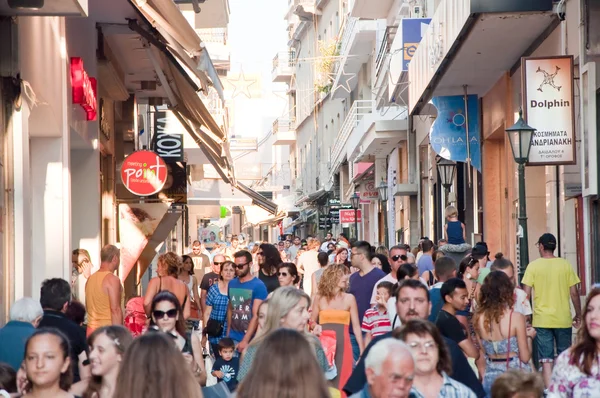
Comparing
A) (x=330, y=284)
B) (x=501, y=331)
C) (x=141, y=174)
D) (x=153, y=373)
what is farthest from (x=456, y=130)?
(x=153, y=373)

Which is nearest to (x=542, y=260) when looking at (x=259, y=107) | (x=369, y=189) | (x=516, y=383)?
(x=516, y=383)

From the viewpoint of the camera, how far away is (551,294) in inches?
523

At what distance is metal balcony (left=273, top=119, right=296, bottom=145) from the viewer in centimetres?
7419

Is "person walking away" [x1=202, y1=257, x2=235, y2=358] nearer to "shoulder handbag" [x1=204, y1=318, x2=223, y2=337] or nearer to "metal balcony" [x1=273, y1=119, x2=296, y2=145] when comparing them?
"shoulder handbag" [x1=204, y1=318, x2=223, y2=337]

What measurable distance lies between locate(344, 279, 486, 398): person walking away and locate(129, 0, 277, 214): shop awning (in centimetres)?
546

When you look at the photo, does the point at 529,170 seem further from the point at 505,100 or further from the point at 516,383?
the point at 516,383

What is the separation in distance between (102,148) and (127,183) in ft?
2.34

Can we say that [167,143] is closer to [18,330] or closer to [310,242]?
[310,242]

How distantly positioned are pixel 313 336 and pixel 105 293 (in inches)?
203

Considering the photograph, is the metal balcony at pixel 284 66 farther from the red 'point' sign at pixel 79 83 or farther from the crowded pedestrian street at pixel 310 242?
the red 'point' sign at pixel 79 83

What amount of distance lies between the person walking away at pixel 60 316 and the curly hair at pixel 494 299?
9.85 ft

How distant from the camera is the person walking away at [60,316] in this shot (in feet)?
27.9

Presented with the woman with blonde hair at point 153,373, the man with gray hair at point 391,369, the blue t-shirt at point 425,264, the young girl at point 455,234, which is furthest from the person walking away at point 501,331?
the young girl at point 455,234

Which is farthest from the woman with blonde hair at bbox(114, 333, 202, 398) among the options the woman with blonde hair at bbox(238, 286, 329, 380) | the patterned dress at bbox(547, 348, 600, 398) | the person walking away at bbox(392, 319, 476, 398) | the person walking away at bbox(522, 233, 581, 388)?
the person walking away at bbox(522, 233, 581, 388)
